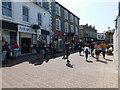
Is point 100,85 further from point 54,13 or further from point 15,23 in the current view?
point 54,13

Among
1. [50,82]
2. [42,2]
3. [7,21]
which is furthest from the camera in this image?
[42,2]

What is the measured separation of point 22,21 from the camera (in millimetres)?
17203

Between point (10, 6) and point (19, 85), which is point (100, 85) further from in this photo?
point (10, 6)

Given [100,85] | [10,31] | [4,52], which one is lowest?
[100,85]

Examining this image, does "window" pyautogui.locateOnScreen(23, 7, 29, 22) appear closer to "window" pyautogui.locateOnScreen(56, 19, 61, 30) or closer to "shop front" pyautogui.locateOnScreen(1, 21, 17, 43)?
"shop front" pyautogui.locateOnScreen(1, 21, 17, 43)

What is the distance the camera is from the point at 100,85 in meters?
6.05

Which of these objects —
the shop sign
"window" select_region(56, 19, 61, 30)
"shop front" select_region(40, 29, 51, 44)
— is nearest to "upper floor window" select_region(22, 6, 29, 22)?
the shop sign

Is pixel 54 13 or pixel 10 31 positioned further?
pixel 54 13

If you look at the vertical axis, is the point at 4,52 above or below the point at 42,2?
below

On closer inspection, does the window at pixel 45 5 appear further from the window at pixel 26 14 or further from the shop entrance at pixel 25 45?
the shop entrance at pixel 25 45

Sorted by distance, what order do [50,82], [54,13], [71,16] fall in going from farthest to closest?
[71,16]
[54,13]
[50,82]

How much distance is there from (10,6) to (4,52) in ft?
20.6

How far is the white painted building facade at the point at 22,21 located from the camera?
1483 centimetres

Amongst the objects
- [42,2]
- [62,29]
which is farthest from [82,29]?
[42,2]
